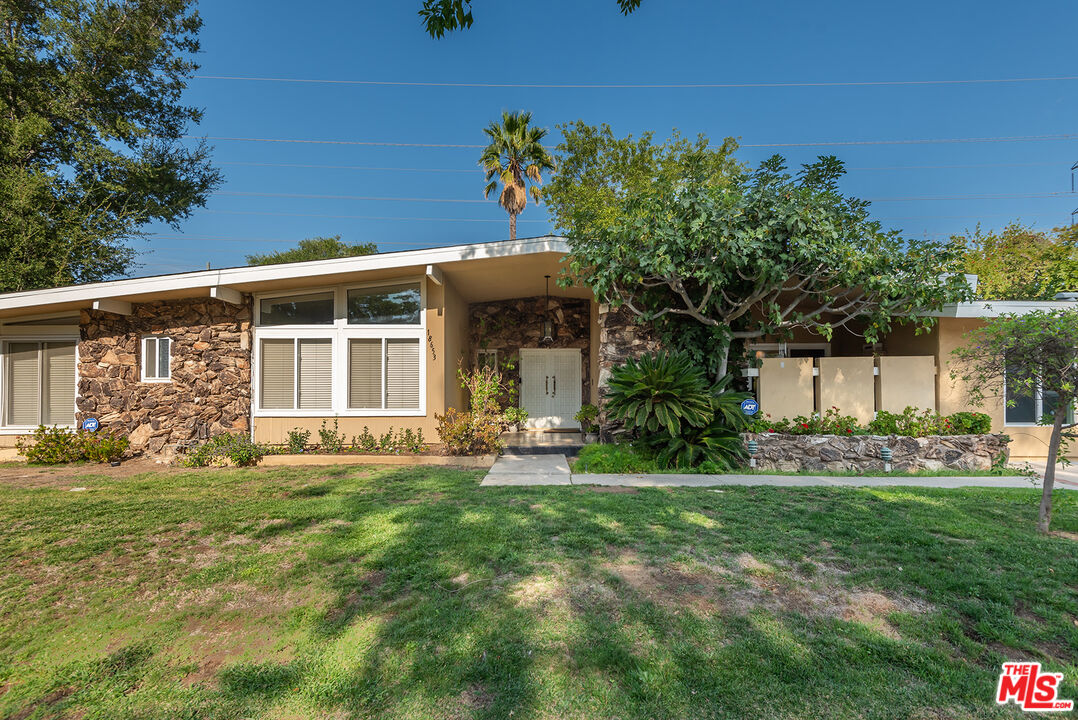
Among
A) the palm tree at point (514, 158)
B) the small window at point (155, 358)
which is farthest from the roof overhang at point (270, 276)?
the palm tree at point (514, 158)

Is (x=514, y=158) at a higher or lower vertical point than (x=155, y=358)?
higher

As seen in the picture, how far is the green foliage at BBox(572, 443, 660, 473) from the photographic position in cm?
670

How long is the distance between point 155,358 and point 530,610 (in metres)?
8.34

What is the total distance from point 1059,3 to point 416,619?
13146mm

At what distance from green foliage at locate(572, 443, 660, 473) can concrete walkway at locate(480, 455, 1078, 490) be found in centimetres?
20

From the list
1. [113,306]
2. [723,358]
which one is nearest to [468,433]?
[723,358]

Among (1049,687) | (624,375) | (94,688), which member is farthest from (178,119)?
(1049,687)

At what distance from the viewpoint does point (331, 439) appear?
762 cm

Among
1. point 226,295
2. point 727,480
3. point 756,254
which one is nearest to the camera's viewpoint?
point 756,254

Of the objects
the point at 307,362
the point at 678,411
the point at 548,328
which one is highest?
the point at 548,328

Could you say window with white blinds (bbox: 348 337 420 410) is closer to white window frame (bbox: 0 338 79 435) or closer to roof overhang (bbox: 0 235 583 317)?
roof overhang (bbox: 0 235 583 317)

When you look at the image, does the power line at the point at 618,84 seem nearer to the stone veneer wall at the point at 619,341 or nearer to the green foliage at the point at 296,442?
the stone veneer wall at the point at 619,341

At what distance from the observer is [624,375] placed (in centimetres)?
679

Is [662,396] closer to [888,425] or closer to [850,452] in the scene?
[850,452]
